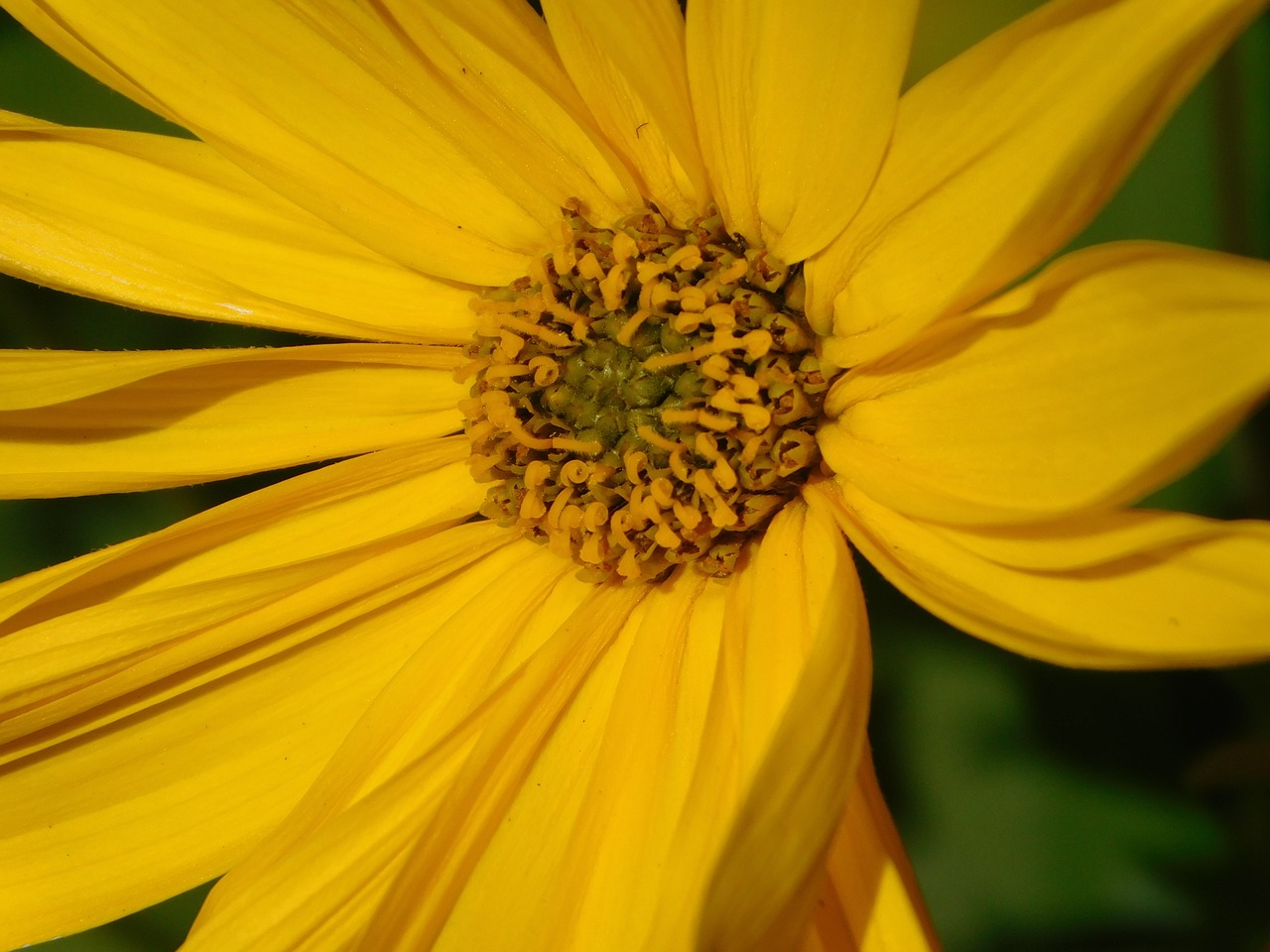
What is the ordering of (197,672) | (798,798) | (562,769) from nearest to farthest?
(798,798), (562,769), (197,672)

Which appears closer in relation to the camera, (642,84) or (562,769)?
(642,84)

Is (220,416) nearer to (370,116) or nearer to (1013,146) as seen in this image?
(370,116)

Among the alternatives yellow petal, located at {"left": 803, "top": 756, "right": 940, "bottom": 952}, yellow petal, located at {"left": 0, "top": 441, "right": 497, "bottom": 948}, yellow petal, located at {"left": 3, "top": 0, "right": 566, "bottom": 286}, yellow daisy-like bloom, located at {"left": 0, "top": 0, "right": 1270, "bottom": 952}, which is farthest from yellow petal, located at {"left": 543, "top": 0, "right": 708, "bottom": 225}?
yellow petal, located at {"left": 803, "top": 756, "right": 940, "bottom": 952}

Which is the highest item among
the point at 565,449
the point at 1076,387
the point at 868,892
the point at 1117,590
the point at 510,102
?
the point at 510,102

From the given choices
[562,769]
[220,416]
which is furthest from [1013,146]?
[220,416]

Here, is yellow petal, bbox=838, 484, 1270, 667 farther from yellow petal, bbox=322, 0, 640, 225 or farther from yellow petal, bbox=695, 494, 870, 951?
yellow petal, bbox=322, 0, 640, 225

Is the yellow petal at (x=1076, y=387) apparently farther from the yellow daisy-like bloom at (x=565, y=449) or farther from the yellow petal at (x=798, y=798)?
the yellow petal at (x=798, y=798)
